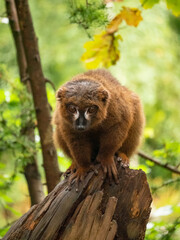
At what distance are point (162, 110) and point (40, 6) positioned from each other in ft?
18.3

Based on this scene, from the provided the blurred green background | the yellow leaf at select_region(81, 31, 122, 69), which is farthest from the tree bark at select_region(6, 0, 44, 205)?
the blurred green background

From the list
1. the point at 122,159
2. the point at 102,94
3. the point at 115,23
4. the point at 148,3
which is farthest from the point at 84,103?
the point at 148,3

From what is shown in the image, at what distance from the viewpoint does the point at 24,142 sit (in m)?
5.43

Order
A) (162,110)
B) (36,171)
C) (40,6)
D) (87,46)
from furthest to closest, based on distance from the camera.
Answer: (40,6), (162,110), (36,171), (87,46)

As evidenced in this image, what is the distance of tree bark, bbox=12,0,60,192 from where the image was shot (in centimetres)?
535

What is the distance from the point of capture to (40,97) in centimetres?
546

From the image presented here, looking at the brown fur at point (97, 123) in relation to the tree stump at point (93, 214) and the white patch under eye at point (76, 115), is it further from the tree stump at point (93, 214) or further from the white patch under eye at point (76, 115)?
the tree stump at point (93, 214)

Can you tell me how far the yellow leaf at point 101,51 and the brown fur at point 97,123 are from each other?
22 centimetres

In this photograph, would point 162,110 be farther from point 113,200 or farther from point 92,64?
point 113,200

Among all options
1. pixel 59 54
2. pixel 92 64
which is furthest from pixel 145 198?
pixel 59 54

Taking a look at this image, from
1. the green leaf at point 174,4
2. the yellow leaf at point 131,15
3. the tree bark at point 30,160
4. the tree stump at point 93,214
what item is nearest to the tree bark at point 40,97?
the tree bark at point 30,160

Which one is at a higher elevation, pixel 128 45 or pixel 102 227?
pixel 128 45

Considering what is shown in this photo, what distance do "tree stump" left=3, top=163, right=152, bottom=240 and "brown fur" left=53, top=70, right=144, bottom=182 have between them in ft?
1.34

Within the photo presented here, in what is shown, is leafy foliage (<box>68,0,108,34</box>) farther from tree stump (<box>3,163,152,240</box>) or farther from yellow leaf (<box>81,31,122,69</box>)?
tree stump (<box>3,163,152,240</box>)
